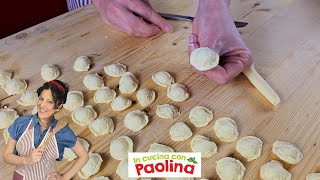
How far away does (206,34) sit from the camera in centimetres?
105

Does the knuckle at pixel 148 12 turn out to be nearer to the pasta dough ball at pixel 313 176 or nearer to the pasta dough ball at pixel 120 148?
the pasta dough ball at pixel 120 148

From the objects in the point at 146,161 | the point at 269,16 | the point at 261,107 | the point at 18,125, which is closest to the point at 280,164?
the point at 261,107

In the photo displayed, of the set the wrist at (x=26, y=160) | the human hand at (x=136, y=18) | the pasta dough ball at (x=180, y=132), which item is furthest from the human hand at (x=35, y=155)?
the human hand at (x=136, y=18)

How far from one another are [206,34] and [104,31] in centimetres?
38

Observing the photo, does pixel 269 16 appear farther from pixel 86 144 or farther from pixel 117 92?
pixel 86 144

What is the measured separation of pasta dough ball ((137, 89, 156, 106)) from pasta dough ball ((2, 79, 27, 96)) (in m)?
0.32

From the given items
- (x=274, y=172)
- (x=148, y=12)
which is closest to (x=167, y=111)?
(x=274, y=172)

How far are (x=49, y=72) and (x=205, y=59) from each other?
1.45ft

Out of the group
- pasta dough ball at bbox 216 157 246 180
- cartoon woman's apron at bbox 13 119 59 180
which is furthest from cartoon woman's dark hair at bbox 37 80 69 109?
pasta dough ball at bbox 216 157 246 180

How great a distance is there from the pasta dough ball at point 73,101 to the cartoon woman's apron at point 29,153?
0.94 feet

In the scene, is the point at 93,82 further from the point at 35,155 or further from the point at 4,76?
the point at 35,155

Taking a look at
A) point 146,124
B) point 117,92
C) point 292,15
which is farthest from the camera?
point 292,15

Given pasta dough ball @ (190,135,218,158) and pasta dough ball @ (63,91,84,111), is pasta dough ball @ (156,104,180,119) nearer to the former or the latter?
pasta dough ball @ (190,135,218,158)

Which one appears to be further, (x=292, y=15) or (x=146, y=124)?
(x=292, y=15)
